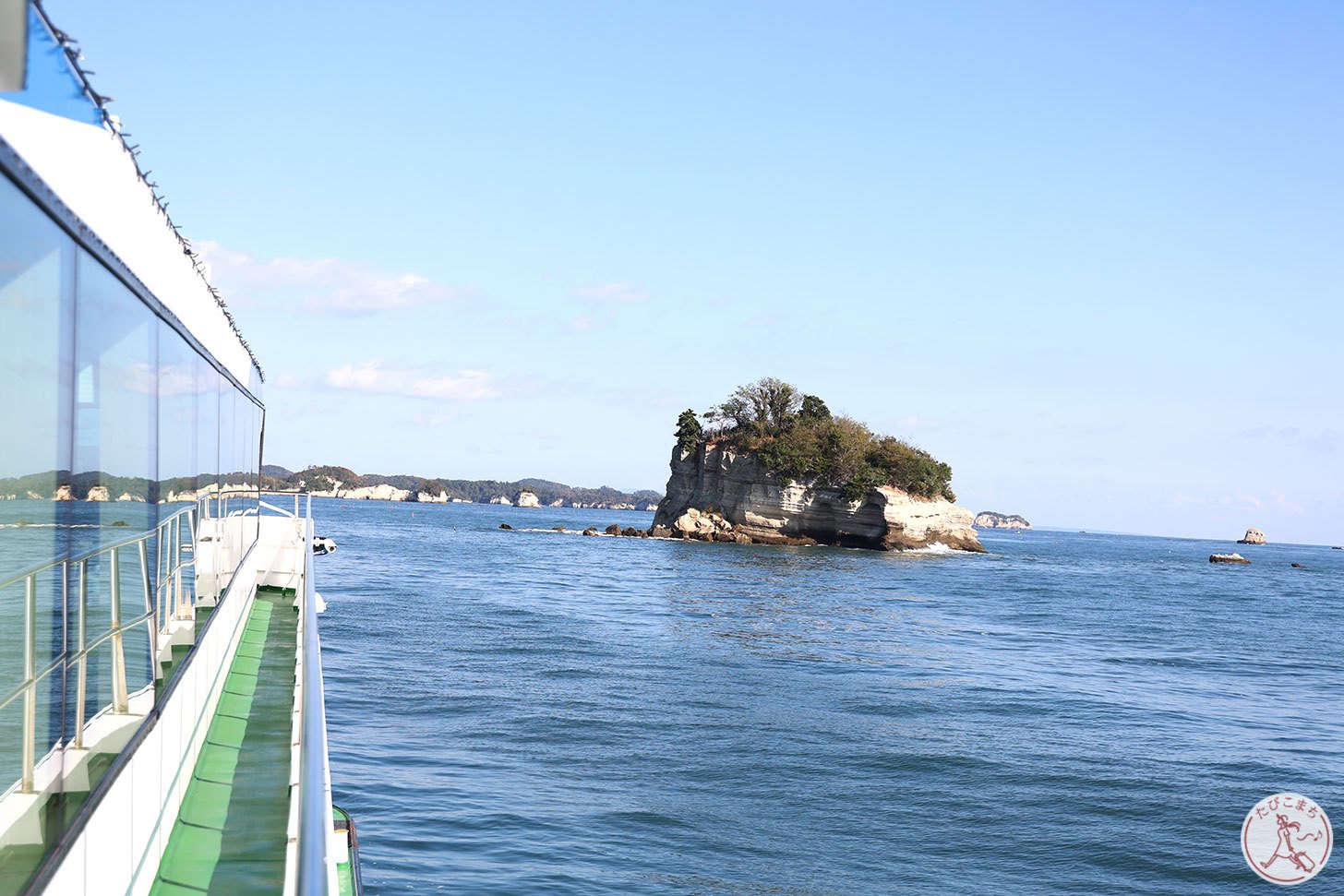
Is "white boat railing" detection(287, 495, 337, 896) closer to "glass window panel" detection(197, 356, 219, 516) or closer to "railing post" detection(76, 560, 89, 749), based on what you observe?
"railing post" detection(76, 560, 89, 749)

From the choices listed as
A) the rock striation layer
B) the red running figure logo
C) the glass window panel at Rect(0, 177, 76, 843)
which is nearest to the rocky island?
the rock striation layer

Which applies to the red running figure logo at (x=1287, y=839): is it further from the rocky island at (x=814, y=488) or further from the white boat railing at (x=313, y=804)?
the rocky island at (x=814, y=488)

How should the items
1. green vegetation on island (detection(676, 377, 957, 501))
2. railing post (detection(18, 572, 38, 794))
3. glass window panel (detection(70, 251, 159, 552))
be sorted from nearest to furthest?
railing post (detection(18, 572, 38, 794)) < glass window panel (detection(70, 251, 159, 552)) < green vegetation on island (detection(676, 377, 957, 501))

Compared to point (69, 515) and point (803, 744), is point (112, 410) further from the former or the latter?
point (803, 744)

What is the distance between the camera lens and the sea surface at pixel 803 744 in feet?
44.3

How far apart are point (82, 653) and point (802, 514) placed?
86641 mm

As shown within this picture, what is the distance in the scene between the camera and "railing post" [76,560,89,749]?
3.82 meters

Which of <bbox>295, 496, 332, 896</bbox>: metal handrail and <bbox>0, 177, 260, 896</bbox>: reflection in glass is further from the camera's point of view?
<bbox>0, 177, 260, 896</bbox>: reflection in glass

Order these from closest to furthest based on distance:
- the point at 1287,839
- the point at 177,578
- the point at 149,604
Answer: the point at 149,604, the point at 177,578, the point at 1287,839

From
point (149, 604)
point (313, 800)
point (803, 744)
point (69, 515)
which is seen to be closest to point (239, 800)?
point (149, 604)

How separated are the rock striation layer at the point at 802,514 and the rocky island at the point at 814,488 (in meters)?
0.08

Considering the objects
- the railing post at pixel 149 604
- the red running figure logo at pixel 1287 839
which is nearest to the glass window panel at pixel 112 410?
the railing post at pixel 149 604

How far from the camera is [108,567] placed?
14.2 ft

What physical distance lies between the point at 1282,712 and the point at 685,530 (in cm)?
6985
